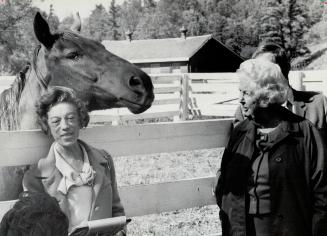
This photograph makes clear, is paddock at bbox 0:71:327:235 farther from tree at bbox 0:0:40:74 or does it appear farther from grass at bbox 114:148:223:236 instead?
tree at bbox 0:0:40:74

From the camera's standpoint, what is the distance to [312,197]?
2.58 metres

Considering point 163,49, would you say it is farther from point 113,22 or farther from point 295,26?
point 113,22

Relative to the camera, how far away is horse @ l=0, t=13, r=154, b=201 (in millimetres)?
3236

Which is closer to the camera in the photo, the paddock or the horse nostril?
the paddock

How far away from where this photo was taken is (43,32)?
339 centimetres

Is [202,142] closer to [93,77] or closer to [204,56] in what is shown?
[93,77]

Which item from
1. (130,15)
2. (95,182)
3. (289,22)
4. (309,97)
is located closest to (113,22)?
(130,15)

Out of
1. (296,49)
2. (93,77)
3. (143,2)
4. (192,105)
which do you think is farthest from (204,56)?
(143,2)

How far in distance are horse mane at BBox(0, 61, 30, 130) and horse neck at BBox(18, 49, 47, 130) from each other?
0.14 feet

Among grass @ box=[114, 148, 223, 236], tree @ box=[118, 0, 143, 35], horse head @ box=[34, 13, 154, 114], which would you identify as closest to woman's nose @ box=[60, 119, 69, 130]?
horse head @ box=[34, 13, 154, 114]

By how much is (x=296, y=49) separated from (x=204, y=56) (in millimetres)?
18402

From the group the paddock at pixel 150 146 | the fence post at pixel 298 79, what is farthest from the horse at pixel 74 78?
the fence post at pixel 298 79

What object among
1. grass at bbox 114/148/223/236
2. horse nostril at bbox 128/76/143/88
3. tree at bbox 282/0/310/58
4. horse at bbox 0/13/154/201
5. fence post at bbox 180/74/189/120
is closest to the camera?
horse at bbox 0/13/154/201

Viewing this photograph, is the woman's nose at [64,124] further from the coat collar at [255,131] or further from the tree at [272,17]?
the tree at [272,17]
